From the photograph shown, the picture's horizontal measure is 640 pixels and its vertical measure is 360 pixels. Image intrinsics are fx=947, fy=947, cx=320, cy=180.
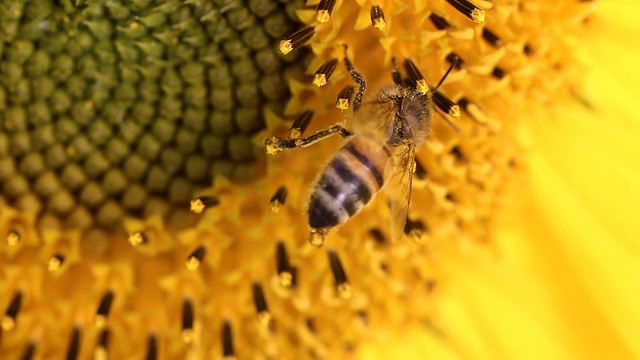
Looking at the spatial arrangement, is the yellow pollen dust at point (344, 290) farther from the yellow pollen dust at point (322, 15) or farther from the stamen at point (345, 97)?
the yellow pollen dust at point (322, 15)

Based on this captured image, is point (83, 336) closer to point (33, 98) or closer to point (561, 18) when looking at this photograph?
point (33, 98)

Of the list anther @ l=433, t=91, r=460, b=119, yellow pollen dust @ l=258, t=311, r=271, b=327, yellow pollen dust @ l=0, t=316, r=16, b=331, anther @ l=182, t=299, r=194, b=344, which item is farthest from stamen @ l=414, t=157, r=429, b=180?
yellow pollen dust @ l=0, t=316, r=16, b=331

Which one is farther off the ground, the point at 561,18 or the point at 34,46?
the point at 561,18

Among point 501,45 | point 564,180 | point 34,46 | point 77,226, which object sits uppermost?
point 501,45

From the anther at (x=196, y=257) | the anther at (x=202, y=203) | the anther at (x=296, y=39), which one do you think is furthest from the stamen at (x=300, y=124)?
the anther at (x=196, y=257)

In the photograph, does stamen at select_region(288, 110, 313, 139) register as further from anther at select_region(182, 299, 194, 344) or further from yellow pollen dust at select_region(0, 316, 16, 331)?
yellow pollen dust at select_region(0, 316, 16, 331)

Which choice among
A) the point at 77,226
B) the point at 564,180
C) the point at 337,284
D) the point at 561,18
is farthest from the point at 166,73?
the point at 564,180
